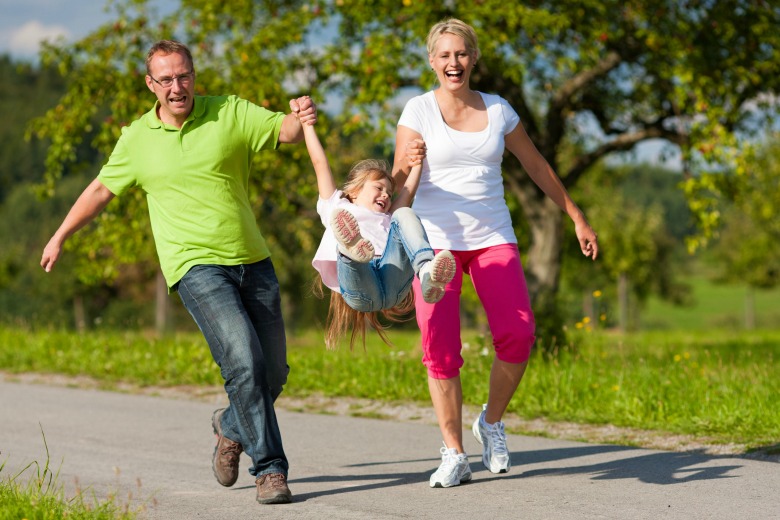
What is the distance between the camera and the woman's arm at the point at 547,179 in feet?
17.7

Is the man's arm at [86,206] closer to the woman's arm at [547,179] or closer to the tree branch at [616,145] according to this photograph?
the woman's arm at [547,179]

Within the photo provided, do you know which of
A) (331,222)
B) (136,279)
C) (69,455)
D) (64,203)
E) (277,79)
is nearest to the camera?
(331,222)

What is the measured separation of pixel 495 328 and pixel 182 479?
1.81 metres

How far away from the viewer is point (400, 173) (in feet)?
16.4

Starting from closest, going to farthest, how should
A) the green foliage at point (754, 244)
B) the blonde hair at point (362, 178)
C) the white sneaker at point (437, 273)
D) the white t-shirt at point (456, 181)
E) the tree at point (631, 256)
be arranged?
the white sneaker at point (437, 273) < the blonde hair at point (362, 178) < the white t-shirt at point (456, 181) < the green foliage at point (754, 244) < the tree at point (631, 256)

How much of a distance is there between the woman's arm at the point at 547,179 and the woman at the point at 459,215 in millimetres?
62

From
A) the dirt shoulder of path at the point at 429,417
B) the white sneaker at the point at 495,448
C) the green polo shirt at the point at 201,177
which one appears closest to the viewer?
the green polo shirt at the point at 201,177

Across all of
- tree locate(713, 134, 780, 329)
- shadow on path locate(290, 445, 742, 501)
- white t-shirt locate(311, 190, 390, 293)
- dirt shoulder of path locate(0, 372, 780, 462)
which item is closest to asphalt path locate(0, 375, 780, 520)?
shadow on path locate(290, 445, 742, 501)

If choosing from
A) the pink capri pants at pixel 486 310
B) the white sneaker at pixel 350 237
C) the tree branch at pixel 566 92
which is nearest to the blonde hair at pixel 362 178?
the white sneaker at pixel 350 237

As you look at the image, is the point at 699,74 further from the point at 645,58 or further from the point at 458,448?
the point at 458,448

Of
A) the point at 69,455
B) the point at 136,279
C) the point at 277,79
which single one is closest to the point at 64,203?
the point at 136,279

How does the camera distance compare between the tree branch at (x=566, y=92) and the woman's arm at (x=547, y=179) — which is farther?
the tree branch at (x=566, y=92)

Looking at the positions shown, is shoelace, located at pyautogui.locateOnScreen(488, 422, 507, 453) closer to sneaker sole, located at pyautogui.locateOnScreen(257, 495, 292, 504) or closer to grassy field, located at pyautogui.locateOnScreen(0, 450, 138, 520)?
sneaker sole, located at pyautogui.locateOnScreen(257, 495, 292, 504)

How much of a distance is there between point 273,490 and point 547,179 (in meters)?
2.08
